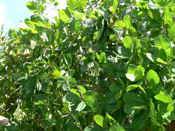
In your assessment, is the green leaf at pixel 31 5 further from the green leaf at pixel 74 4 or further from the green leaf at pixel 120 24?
the green leaf at pixel 120 24

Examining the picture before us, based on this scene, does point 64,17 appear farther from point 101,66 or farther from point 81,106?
point 81,106

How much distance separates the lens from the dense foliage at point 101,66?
1.07 metres

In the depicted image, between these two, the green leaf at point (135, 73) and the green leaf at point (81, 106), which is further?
the green leaf at point (81, 106)

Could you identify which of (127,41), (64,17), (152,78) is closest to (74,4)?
(64,17)

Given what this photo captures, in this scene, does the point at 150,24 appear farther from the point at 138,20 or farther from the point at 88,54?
the point at 88,54

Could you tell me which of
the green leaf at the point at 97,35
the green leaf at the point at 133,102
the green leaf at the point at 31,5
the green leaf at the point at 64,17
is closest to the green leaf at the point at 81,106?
the green leaf at the point at 133,102

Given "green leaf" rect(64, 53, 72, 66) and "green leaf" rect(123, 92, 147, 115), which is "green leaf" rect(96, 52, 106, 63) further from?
"green leaf" rect(123, 92, 147, 115)

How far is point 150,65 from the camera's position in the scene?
1.31m

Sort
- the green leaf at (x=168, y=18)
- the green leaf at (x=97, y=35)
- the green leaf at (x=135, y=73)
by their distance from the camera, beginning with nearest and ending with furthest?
the green leaf at (x=135, y=73), the green leaf at (x=168, y=18), the green leaf at (x=97, y=35)

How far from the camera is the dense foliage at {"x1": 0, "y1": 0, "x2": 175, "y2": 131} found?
1072 millimetres

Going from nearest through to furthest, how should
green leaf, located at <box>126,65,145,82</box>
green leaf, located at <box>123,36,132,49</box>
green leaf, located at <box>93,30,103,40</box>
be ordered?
green leaf, located at <box>126,65,145,82</box>, green leaf, located at <box>123,36,132,49</box>, green leaf, located at <box>93,30,103,40</box>

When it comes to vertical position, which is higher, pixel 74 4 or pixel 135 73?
pixel 74 4

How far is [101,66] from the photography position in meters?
1.45

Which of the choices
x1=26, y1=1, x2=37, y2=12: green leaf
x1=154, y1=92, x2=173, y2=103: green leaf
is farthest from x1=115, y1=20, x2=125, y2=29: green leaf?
x1=26, y1=1, x2=37, y2=12: green leaf
